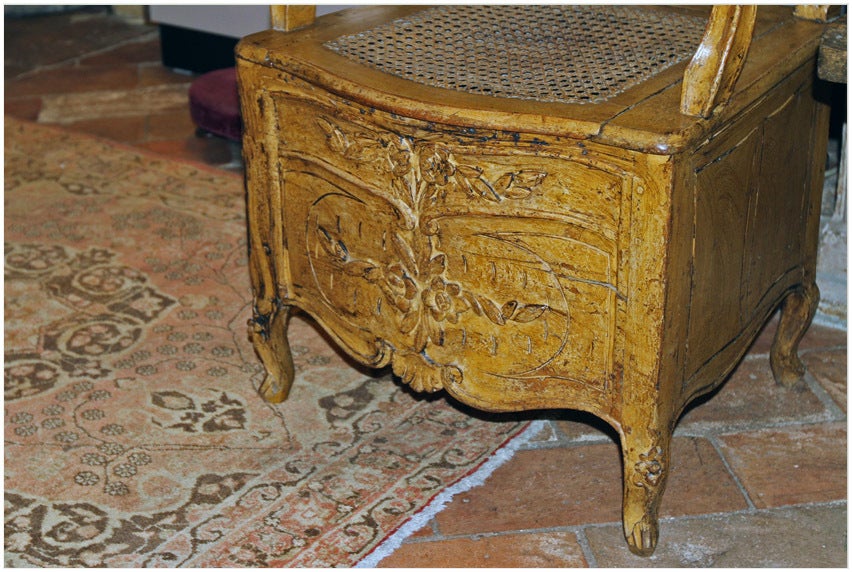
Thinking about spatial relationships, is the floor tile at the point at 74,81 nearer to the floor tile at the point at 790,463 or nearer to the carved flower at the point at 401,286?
the carved flower at the point at 401,286

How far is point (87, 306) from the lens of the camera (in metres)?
2.70

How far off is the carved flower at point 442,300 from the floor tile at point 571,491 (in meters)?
0.36

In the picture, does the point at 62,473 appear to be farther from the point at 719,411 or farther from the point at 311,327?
the point at 719,411

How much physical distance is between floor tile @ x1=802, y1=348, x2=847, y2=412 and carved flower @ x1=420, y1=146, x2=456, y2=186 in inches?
41.1

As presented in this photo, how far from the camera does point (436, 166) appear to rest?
171 centimetres

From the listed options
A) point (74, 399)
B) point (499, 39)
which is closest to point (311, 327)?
point (74, 399)

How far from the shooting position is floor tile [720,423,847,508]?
200 cm

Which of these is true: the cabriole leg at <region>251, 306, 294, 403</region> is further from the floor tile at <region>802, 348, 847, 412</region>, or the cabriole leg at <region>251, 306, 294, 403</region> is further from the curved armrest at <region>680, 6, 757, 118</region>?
the floor tile at <region>802, 348, 847, 412</region>

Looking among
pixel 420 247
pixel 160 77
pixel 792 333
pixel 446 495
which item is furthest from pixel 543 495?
pixel 160 77

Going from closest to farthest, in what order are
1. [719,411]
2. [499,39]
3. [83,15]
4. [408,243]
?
[408,243]
[499,39]
[719,411]
[83,15]

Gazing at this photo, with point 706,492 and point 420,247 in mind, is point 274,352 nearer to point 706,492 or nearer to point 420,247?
point 420,247

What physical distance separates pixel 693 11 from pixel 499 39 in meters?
0.39

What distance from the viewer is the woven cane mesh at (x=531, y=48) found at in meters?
1.74

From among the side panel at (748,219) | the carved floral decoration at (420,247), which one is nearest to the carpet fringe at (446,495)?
the carved floral decoration at (420,247)
